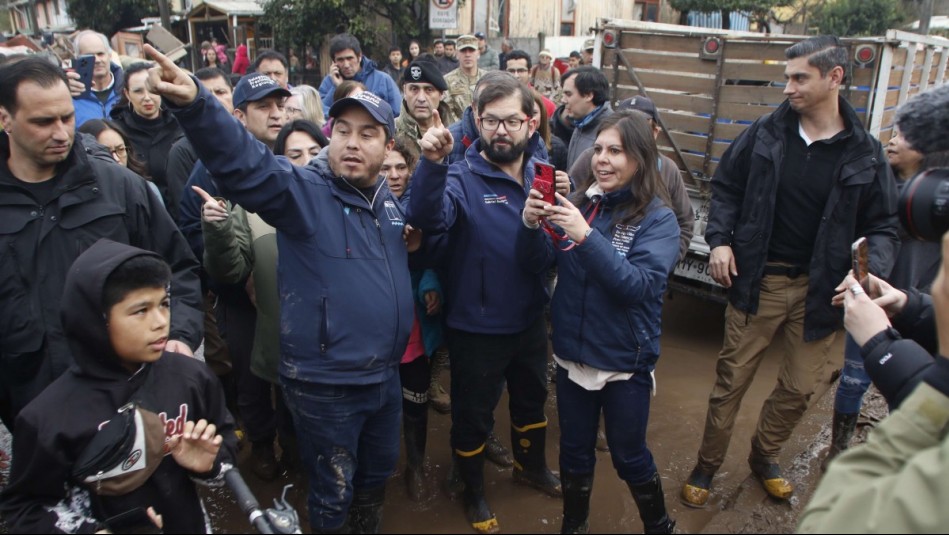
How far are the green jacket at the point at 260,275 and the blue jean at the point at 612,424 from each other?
144 centimetres

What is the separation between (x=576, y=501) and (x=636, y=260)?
1.19 metres

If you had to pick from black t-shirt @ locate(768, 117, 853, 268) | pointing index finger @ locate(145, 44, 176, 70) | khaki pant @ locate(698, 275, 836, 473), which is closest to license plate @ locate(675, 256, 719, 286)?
khaki pant @ locate(698, 275, 836, 473)

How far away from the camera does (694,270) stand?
5160 millimetres

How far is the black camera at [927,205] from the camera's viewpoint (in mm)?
1651

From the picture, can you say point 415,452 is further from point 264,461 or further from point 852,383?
point 852,383

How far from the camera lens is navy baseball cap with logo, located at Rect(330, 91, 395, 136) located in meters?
2.53

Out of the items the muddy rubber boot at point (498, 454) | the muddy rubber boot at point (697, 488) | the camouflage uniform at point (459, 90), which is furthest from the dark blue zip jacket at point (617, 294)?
the camouflage uniform at point (459, 90)

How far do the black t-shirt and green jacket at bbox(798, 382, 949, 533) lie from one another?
2.15 meters

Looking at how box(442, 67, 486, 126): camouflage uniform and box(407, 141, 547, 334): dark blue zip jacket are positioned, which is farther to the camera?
box(442, 67, 486, 126): camouflage uniform

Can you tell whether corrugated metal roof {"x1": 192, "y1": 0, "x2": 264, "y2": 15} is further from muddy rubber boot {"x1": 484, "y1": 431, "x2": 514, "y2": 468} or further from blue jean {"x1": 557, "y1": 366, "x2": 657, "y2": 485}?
blue jean {"x1": 557, "y1": 366, "x2": 657, "y2": 485}

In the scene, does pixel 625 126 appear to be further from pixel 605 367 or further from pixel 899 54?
pixel 899 54

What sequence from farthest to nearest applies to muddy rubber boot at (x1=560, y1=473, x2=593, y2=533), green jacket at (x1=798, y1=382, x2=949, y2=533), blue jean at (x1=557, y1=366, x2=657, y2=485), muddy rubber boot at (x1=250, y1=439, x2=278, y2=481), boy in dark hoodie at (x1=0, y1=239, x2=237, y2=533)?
muddy rubber boot at (x1=250, y1=439, x2=278, y2=481), muddy rubber boot at (x1=560, y1=473, x2=593, y2=533), blue jean at (x1=557, y1=366, x2=657, y2=485), boy in dark hoodie at (x1=0, y1=239, x2=237, y2=533), green jacket at (x1=798, y1=382, x2=949, y2=533)

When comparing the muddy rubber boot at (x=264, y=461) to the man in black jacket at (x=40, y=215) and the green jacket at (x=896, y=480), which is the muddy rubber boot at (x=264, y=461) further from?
the green jacket at (x=896, y=480)

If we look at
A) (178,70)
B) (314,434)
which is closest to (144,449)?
(314,434)
